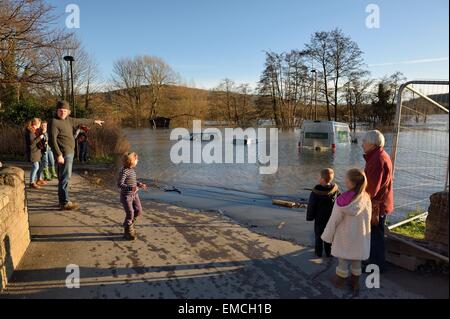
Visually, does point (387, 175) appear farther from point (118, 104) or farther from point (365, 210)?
point (118, 104)

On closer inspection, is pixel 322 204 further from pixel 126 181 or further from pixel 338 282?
pixel 126 181

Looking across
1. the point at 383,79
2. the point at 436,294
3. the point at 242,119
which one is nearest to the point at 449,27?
the point at 436,294

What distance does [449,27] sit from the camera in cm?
300

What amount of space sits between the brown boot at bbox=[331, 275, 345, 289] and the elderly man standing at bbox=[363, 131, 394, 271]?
23.0 inches

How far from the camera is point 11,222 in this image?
14.4ft

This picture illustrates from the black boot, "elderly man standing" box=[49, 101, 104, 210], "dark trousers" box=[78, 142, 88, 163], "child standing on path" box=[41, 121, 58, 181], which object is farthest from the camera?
"dark trousers" box=[78, 142, 88, 163]

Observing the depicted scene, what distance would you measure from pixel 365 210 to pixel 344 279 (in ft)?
2.72

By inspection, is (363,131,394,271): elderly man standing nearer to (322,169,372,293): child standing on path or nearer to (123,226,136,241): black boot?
(322,169,372,293): child standing on path

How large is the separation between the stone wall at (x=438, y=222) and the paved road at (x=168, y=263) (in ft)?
2.48

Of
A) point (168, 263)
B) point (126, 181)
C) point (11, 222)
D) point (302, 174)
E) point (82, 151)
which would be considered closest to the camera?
point (11, 222)

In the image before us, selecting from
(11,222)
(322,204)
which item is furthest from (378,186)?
(11,222)

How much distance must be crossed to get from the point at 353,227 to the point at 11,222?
401 cm

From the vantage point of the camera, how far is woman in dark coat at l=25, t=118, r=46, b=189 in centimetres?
920

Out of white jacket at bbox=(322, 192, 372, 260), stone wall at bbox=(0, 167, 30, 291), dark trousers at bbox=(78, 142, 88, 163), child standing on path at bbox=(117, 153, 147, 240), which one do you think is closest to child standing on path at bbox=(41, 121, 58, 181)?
dark trousers at bbox=(78, 142, 88, 163)
